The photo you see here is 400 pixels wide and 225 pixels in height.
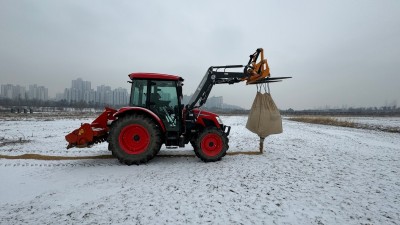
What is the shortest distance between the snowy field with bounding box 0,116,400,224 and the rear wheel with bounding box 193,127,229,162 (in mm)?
265

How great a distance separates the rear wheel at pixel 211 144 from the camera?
777 cm

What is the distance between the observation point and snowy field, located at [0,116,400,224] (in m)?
4.09

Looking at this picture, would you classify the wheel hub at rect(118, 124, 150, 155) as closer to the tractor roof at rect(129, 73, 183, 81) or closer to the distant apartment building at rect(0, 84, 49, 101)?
the tractor roof at rect(129, 73, 183, 81)

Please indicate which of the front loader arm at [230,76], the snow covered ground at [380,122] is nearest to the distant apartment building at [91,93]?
the snow covered ground at [380,122]

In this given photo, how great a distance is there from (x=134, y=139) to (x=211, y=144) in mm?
2386

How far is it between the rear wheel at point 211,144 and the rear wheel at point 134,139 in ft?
4.25

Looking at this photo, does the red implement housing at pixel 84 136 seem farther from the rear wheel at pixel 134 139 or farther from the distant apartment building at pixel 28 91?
the distant apartment building at pixel 28 91

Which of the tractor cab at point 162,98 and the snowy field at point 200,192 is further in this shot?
the tractor cab at point 162,98

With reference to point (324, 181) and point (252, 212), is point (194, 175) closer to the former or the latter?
point (252, 212)

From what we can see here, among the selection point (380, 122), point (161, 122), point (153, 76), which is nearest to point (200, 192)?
point (161, 122)

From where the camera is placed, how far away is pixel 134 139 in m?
7.36

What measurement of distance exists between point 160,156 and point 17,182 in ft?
13.3

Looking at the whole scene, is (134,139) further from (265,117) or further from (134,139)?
(265,117)

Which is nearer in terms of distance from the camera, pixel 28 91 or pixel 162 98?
pixel 162 98
